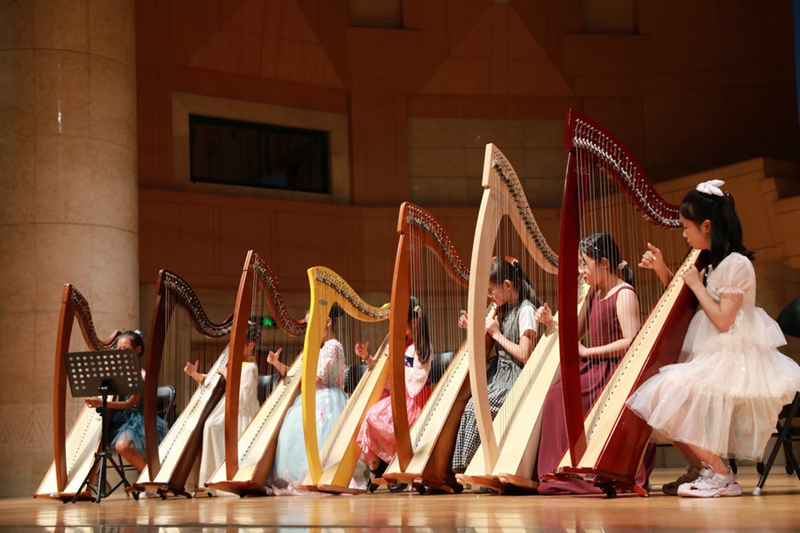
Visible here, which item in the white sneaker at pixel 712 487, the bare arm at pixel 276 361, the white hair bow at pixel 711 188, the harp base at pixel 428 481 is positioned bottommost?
the harp base at pixel 428 481

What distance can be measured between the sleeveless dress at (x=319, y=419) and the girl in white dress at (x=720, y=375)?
287 cm

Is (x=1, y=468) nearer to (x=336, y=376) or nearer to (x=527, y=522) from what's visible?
(x=336, y=376)

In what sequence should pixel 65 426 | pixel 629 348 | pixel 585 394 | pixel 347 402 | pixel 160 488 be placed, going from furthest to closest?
pixel 65 426, pixel 347 402, pixel 160 488, pixel 585 394, pixel 629 348

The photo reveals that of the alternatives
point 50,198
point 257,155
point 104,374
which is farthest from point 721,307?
point 257,155

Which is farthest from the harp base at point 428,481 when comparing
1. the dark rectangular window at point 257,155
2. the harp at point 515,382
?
the dark rectangular window at point 257,155

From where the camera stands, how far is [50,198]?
895 centimetres

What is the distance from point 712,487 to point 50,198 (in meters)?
6.68

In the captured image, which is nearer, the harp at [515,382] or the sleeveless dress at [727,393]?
the sleeveless dress at [727,393]

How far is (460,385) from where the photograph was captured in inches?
222

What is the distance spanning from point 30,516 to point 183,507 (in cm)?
71

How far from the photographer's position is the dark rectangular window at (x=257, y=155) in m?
11.1

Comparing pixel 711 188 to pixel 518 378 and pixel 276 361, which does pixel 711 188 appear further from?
pixel 276 361

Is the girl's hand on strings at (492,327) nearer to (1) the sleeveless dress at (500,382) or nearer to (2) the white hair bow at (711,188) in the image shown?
(1) the sleeveless dress at (500,382)

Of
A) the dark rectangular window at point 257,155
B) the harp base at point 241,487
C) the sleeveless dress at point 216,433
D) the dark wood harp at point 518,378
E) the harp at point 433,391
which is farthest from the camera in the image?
the dark rectangular window at point 257,155
